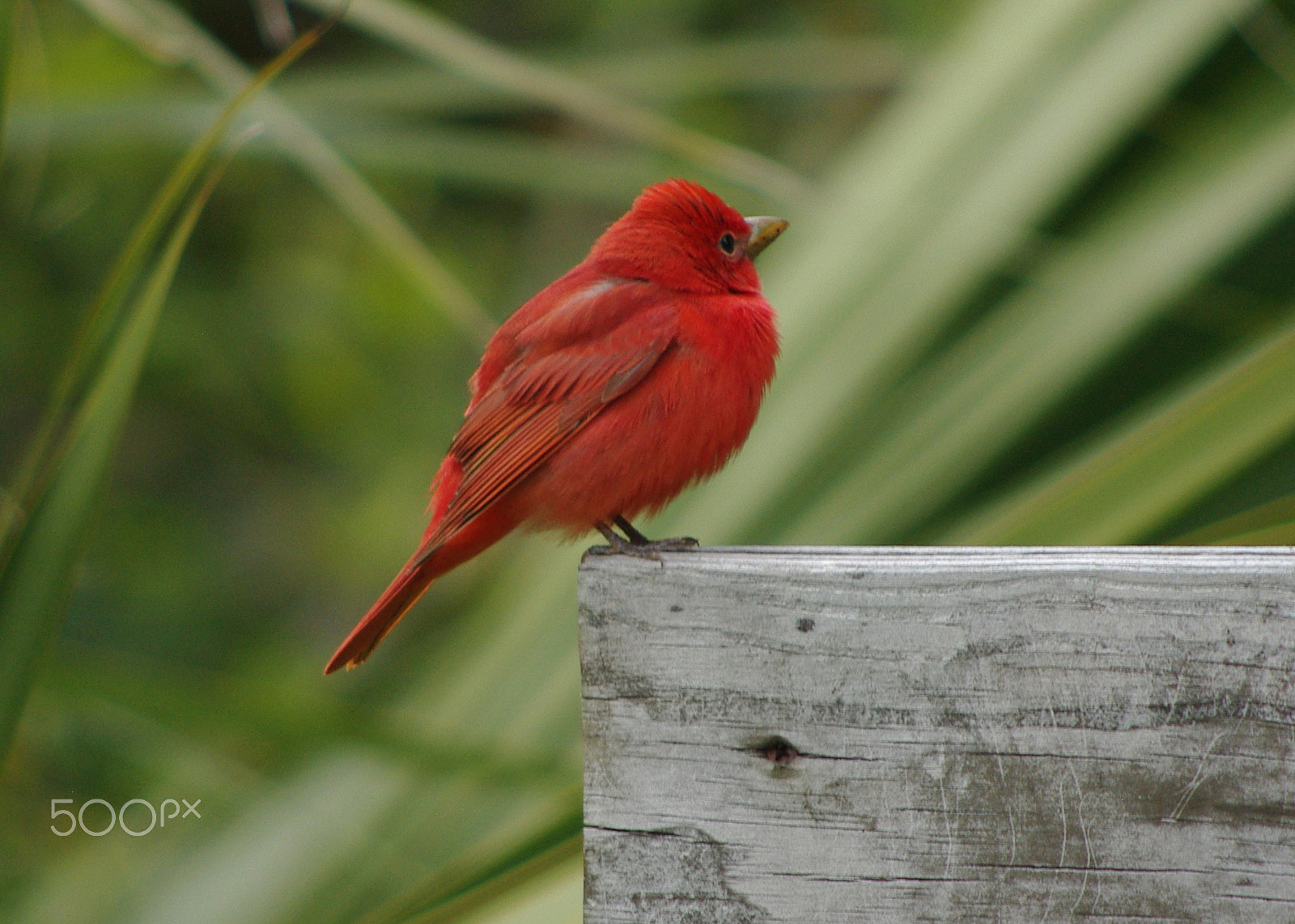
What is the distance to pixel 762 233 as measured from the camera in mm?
3256

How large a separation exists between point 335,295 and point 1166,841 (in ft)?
15.2

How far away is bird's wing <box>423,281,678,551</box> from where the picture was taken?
8.96ft

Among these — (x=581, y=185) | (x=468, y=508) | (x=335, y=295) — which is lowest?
(x=468, y=508)

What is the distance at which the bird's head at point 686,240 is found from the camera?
10.2ft

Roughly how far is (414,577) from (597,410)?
46 centimetres

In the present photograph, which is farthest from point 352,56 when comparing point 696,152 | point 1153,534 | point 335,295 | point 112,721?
point 1153,534

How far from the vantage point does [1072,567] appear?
5.04 feet

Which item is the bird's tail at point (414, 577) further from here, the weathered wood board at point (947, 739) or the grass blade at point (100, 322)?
the weathered wood board at point (947, 739)

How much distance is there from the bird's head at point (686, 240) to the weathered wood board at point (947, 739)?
1563 mm

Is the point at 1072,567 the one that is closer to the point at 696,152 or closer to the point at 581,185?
the point at 696,152

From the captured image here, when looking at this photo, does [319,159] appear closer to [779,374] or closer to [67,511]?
[779,374]

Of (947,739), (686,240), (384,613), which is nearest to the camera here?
(947,739)

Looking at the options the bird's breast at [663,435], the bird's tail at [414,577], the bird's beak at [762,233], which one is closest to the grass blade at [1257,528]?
the bird's breast at [663,435]

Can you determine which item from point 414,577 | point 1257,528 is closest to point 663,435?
point 414,577
